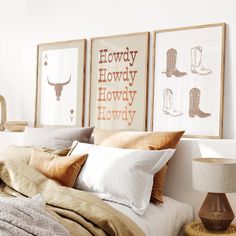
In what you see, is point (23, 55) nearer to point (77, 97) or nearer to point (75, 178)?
point (77, 97)

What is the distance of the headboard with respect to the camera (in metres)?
2.81

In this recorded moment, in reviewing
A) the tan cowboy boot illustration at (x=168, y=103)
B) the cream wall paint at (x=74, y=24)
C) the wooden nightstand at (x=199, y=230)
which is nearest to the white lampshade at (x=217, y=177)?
the wooden nightstand at (x=199, y=230)

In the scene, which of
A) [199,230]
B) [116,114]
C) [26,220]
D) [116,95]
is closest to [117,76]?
[116,95]

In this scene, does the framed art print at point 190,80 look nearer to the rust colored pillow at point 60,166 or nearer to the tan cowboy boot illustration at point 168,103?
the tan cowboy boot illustration at point 168,103

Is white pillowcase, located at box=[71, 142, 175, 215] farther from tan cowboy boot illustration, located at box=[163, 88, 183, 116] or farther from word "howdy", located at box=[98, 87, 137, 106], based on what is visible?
word "howdy", located at box=[98, 87, 137, 106]

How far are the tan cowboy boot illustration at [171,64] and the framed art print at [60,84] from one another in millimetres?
813

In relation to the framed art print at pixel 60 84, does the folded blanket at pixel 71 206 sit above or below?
below

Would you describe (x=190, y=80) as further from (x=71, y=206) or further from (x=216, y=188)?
(x=71, y=206)

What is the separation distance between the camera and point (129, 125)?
3.41m

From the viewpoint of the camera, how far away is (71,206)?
215 centimetres

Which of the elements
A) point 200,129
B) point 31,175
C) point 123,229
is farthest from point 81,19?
point 123,229

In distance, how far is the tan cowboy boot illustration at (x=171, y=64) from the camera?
3.21 m

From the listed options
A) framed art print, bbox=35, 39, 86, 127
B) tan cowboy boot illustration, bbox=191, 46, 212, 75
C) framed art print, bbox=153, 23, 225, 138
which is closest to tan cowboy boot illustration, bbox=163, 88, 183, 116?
framed art print, bbox=153, 23, 225, 138

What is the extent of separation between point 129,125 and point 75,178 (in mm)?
826
